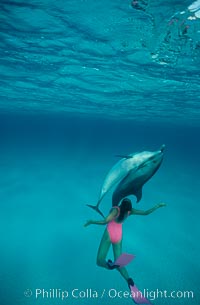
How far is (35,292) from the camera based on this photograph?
9625 millimetres

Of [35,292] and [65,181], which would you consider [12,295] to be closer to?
[35,292]

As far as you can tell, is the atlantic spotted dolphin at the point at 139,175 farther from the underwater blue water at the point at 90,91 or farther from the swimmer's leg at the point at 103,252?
the underwater blue water at the point at 90,91

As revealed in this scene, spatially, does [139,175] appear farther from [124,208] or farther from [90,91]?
[90,91]

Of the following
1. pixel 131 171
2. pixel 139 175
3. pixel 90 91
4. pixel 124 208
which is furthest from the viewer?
pixel 90 91

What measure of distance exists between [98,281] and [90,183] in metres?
15.2

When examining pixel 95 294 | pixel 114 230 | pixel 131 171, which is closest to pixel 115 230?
pixel 114 230

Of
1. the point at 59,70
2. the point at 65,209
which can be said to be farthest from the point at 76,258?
the point at 59,70

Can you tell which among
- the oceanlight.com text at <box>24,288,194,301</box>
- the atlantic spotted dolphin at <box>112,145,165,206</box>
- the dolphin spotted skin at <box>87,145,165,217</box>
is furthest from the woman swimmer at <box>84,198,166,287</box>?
the oceanlight.com text at <box>24,288,194,301</box>

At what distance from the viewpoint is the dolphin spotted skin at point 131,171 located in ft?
17.2

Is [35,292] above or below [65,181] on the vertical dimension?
below

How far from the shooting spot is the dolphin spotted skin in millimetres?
5238

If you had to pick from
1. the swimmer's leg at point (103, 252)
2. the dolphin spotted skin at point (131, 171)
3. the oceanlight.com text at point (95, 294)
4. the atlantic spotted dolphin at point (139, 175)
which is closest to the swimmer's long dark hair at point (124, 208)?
the dolphin spotted skin at point (131, 171)

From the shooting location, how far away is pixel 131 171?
548 centimetres

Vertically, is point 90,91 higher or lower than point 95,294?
higher
